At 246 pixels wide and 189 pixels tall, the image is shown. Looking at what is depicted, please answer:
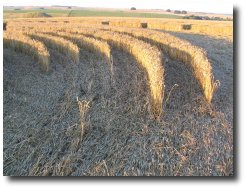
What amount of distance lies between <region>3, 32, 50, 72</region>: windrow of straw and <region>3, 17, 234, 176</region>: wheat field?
9cm

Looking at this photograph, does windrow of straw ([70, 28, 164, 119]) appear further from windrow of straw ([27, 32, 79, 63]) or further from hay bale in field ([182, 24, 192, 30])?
hay bale in field ([182, 24, 192, 30])

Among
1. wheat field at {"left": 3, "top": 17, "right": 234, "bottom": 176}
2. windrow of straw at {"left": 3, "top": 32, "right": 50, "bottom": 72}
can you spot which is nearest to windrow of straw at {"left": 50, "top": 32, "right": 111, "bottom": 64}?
wheat field at {"left": 3, "top": 17, "right": 234, "bottom": 176}

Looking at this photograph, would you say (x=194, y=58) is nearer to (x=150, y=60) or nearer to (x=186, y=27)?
(x=150, y=60)

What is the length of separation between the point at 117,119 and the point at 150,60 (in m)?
A: 3.16

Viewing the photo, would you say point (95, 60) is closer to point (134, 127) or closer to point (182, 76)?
point (182, 76)

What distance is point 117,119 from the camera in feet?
21.9

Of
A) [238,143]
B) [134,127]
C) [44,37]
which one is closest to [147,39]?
[44,37]

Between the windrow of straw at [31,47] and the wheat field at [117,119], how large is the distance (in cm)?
9

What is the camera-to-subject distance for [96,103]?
7711 mm

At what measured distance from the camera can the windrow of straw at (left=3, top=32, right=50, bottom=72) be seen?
1073cm

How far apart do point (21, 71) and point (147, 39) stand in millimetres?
7269

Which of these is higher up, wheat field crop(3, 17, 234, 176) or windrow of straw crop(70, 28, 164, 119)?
windrow of straw crop(70, 28, 164, 119)

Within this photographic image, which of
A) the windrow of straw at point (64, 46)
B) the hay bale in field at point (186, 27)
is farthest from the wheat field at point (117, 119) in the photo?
the hay bale in field at point (186, 27)

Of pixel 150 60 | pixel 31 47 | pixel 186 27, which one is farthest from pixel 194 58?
pixel 186 27
